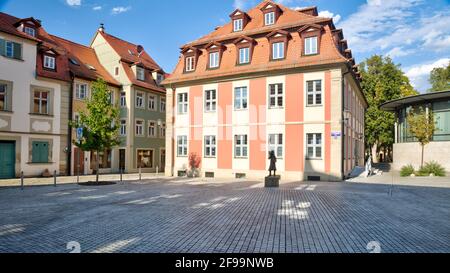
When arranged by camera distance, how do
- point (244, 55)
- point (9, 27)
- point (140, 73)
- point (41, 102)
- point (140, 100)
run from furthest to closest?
1. point (140, 73)
2. point (140, 100)
3. point (41, 102)
4. point (244, 55)
5. point (9, 27)

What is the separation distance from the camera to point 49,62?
86.4 ft

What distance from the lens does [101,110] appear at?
19.3 meters

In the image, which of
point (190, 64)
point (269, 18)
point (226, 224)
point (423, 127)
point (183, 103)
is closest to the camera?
point (226, 224)

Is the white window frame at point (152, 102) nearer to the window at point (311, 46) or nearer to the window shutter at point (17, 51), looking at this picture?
the window shutter at point (17, 51)

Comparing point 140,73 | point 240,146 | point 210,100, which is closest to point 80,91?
point 140,73

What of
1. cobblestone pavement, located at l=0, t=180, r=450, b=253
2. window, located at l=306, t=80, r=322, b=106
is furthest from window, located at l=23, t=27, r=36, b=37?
window, located at l=306, t=80, r=322, b=106

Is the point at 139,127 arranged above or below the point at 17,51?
below

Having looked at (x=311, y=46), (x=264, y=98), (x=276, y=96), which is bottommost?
(x=264, y=98)

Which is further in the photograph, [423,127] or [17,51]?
[423,127]

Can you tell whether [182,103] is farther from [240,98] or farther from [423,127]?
[423,127]

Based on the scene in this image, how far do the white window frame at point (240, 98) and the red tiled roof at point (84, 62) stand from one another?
14.6m

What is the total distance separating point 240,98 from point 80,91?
1530cm

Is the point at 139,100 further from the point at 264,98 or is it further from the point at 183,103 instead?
the point at 264,98

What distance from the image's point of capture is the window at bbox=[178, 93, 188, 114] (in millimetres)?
26359
